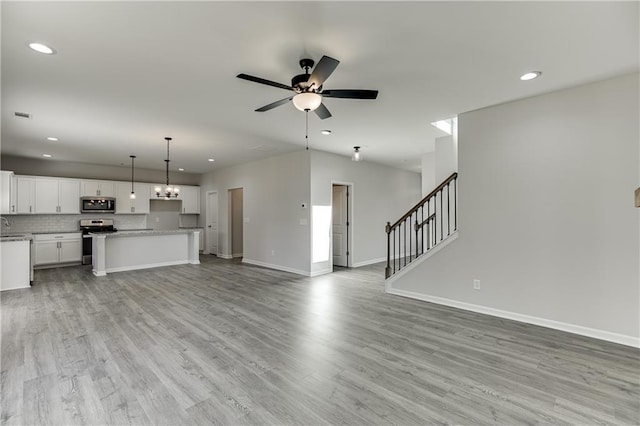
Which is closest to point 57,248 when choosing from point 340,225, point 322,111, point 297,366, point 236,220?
point 236,220

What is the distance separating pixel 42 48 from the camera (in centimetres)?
250

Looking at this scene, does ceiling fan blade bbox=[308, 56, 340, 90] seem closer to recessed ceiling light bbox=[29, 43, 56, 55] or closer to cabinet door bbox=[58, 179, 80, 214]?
recessed ceiling light bbox=[29, 43, 56, 55]

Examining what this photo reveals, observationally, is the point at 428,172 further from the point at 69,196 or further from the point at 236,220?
the point at 69,196

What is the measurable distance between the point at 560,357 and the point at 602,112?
8.58 feet

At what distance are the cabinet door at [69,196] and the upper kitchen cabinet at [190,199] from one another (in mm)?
2699

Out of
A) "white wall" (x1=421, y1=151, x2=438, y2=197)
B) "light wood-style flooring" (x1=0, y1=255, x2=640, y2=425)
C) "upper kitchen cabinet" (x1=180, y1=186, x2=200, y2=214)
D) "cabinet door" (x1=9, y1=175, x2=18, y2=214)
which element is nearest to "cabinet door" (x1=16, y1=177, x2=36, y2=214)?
"cabinet door" (x1=9, y1=175, x2=18, y2=214)

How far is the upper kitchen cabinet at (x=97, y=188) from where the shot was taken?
787cm

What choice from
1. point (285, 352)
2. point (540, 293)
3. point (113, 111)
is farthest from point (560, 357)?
point (113, 111)

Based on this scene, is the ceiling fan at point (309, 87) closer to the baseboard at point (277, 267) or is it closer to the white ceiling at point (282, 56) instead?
the white ceiling at point (282, 56)

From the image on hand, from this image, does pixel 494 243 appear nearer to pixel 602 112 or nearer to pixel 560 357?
pixel 560 357

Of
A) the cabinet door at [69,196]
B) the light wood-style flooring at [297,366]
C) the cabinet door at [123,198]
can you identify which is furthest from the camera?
the cabinet door at [123,198]

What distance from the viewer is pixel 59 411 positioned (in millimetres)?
1991

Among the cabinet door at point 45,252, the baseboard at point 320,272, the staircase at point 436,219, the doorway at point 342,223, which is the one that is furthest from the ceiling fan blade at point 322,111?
the cabinet door at point 45,252

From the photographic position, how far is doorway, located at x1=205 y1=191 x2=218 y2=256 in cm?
945
